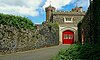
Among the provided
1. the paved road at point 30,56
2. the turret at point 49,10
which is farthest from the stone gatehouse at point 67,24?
the paved road at point 30,56

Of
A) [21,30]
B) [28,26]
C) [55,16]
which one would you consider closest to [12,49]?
[21,30]

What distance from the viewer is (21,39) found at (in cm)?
1875

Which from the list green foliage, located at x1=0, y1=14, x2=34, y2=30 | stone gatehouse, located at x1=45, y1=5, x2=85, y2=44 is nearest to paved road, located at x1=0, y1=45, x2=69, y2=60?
green foliage, located at x1=0, y1=14, x2=34, y2=30

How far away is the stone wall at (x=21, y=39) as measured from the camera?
16703 millimetres

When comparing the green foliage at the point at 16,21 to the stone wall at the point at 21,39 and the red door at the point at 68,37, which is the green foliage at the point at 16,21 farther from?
the red door at the point at 68,37

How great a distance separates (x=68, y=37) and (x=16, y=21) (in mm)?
18784

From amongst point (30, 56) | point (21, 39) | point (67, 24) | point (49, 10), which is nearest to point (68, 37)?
point (67, 24)

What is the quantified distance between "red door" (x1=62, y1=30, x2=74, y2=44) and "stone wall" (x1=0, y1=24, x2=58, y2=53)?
10.7 metres

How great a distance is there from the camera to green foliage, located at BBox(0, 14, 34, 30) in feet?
55.2

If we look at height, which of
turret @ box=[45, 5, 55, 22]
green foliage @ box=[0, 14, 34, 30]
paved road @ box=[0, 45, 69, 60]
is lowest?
paved road @ box=[0, 45, 69, 60]

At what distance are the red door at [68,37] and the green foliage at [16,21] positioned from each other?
15.5 metres

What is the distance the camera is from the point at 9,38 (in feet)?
56.4

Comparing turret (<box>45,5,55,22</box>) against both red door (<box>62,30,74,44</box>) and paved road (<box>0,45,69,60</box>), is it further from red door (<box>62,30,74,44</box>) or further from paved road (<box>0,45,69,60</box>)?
paved road (<box>0,45,69,60</box>)

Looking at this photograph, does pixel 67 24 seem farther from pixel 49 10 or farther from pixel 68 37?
pixel 49 10
